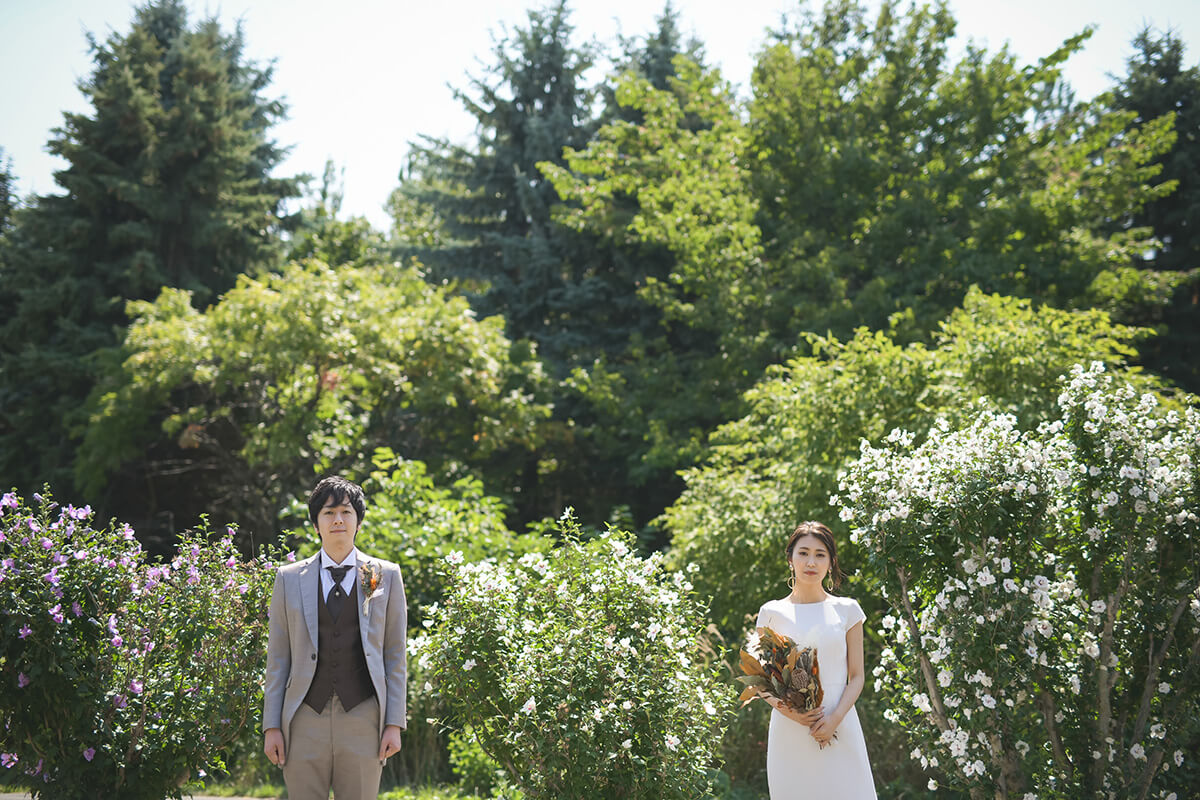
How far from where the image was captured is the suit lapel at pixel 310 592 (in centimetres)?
353

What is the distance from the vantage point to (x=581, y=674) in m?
4.25

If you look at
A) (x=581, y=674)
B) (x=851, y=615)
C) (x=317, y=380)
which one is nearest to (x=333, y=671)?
(x=581, y=674)

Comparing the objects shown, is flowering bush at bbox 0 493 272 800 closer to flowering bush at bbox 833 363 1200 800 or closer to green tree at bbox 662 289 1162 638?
flowering bush at bbox 833 363 1200 800

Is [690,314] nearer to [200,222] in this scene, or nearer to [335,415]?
[335,415]

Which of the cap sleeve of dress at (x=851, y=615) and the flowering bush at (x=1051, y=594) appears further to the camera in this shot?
the flowering bush at (x=1051, y=594)

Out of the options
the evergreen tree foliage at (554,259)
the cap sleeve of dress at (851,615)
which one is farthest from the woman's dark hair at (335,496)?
the evergreen tree foliage at (554,259)

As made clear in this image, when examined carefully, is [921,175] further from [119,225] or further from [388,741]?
[119,225]

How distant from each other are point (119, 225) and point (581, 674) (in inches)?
682

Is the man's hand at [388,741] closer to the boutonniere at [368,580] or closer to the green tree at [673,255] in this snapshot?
the boutonniere at [368,580]

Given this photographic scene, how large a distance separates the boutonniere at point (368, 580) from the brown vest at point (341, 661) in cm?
3

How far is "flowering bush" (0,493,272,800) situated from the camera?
4.45 meters

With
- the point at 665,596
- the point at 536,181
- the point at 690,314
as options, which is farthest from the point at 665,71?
the point at 665,596

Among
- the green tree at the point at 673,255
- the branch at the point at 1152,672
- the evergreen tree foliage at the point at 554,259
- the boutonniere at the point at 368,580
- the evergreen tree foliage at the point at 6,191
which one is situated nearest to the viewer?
the boutonniere at the point at 368,580

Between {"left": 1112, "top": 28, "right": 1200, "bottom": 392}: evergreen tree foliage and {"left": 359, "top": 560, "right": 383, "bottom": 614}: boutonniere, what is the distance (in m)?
17.0
